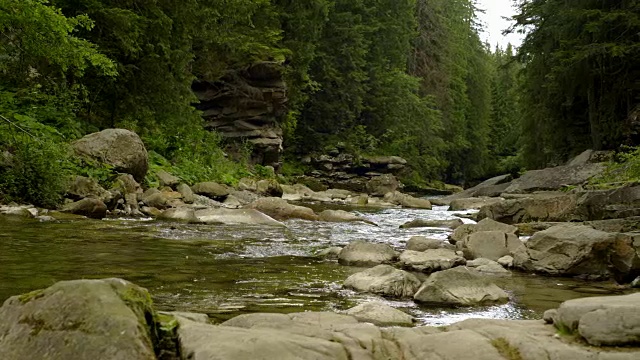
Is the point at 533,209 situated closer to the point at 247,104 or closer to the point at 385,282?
the point at 385,282

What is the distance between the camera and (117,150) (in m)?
13.7

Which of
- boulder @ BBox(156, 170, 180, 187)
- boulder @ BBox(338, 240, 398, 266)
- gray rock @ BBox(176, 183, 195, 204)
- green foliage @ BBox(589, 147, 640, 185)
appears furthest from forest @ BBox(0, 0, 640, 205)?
green foliage @ BBox(589, 147, 640, 185)

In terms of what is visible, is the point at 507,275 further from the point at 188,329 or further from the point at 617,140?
the point at 617,140

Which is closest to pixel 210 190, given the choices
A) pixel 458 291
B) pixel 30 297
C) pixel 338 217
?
pixel 338 217

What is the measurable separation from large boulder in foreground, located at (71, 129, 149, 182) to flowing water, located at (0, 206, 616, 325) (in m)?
3.18

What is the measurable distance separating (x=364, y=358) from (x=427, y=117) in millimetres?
38059

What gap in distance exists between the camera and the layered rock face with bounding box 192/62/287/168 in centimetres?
2650

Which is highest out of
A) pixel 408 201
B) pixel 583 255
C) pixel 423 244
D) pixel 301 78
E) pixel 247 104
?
pixel 301 78

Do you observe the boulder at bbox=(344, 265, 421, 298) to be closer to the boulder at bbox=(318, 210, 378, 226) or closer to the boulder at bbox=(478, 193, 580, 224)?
the boulder at bbox=(478, 193, 580, 224)

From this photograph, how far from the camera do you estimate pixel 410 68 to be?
1794 inches

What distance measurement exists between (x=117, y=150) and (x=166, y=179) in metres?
2.15

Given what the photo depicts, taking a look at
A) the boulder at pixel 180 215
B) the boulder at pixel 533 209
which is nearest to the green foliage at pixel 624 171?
the boulder at pixel 533 209

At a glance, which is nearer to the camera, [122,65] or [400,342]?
[400,342]

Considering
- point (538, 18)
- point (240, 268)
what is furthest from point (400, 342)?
point (538, 18)
